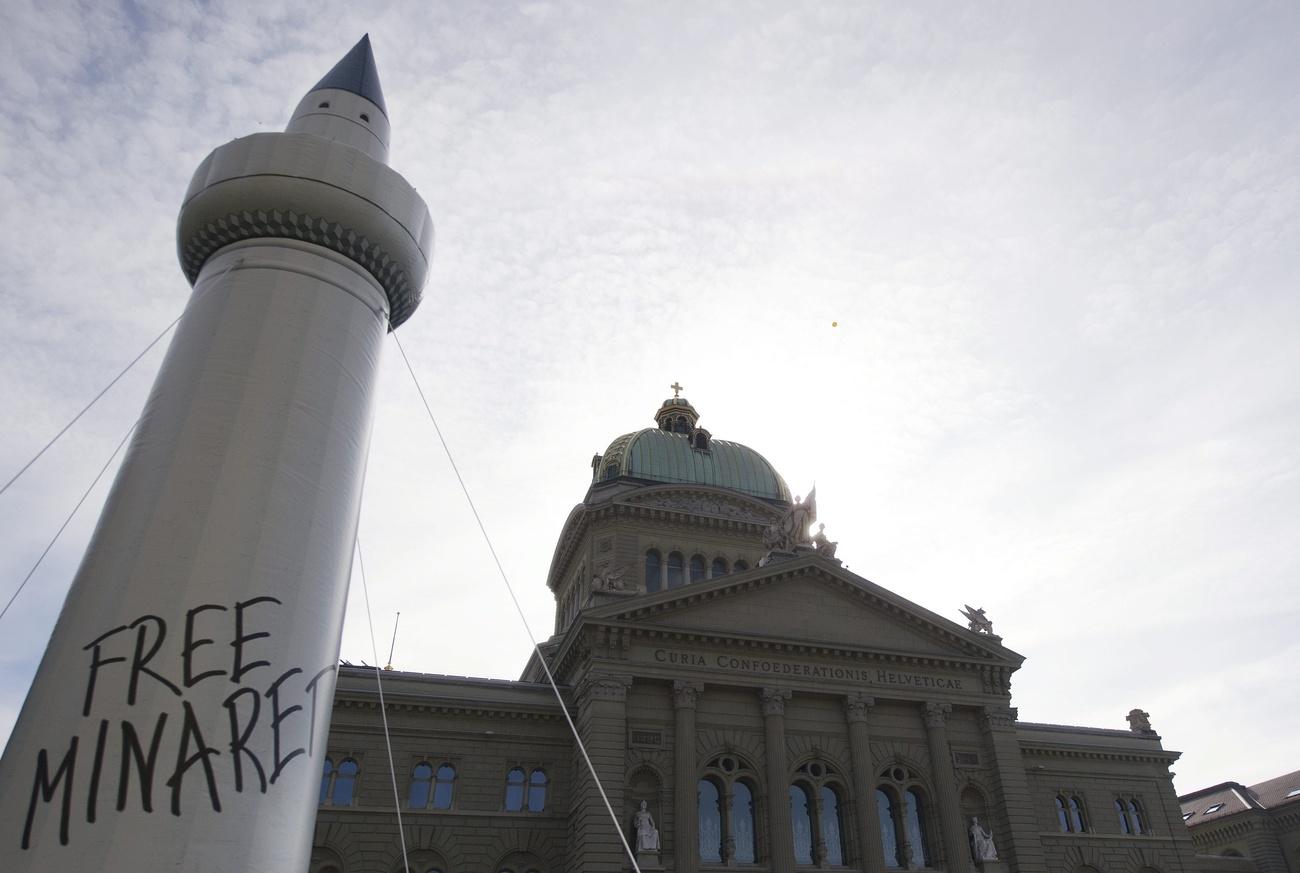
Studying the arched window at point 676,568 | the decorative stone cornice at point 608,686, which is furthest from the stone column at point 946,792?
the arched window at point 676,568

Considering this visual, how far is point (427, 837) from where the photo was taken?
32.2 m

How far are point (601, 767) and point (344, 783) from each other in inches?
365

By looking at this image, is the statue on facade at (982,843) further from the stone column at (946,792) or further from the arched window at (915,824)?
the arched window at (915,824)

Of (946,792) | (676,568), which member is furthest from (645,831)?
(676,568)

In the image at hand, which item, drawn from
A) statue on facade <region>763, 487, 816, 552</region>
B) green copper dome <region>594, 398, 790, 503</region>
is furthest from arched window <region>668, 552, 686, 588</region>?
statue on facade <region>763, 487, 816, 552</region>

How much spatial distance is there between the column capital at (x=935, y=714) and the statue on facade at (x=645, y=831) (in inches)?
470

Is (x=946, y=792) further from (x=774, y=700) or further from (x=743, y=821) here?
(x=743, y=821)

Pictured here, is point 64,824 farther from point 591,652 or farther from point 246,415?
point 591,652

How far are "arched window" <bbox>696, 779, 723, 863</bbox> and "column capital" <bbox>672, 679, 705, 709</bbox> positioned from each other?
272 centimetres

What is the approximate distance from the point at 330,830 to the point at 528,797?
22.8 ft

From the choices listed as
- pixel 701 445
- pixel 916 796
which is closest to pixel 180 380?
pixel 916 796

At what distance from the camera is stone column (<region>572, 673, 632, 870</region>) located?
2984cm

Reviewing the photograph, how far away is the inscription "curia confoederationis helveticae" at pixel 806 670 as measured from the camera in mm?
34219

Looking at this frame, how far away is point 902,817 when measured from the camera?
34.2 m
